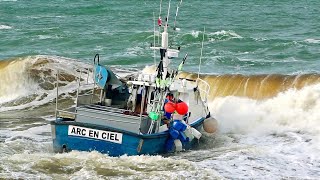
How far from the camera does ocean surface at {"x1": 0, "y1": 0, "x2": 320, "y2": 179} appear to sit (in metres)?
14.6

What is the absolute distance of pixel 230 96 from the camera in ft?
74.4

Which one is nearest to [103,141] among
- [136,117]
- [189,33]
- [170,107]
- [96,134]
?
[96,134]

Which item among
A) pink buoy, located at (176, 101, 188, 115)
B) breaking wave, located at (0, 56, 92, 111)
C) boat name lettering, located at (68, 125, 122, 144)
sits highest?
pink buoy, located at (176, 101, 188, 115)

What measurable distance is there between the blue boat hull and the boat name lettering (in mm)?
22

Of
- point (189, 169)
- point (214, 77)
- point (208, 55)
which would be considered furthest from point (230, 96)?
point (208, 55)

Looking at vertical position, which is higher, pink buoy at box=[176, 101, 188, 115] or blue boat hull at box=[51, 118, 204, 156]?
pink buoy at box=[176, 101, 188, 115]

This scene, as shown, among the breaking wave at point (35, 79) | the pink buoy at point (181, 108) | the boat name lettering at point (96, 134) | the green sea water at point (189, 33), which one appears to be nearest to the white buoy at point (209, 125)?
the pink buoy at point (181, 108)

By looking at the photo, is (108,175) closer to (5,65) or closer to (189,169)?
(189,169)

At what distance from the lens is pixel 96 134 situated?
48.4 feet

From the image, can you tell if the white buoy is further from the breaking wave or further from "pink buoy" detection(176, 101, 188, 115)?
the breaking wave

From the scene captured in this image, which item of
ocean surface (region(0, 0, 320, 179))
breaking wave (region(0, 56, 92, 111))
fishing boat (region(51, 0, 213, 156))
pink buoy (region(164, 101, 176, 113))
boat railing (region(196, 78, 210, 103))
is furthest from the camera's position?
breaking wave (region(0, 56, 92, 111))

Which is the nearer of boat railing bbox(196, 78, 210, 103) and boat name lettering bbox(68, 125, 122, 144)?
boat name lettering bbox(68, 125, 122, 144)

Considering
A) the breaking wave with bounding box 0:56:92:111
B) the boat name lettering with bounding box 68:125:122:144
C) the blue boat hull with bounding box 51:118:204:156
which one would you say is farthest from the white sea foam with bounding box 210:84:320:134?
the breaking wave with bounding box 0:56:92:111

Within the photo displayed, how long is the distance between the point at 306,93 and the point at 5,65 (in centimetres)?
1280
